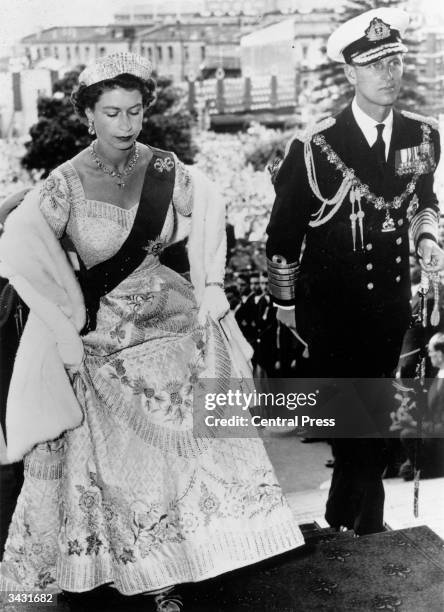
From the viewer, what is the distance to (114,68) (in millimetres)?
2609

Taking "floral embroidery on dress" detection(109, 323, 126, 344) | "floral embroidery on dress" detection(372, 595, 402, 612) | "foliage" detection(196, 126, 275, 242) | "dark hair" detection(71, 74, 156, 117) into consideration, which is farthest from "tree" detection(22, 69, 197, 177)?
"floral embroidery on dress" detection(372, 595, 402, 612)

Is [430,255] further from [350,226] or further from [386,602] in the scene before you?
[386,602]

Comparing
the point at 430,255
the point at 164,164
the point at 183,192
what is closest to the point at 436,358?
the point at 430,255

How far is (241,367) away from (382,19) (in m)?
1.35

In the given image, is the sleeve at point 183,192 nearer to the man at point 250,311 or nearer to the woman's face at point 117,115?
the woman's face at point 117,115

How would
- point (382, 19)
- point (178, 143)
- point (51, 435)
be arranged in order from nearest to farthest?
point (51, 435), point (382, 19), point (178, 143)

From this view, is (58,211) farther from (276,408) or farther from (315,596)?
(315,596)

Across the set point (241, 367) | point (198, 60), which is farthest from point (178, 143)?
point (241, 367)

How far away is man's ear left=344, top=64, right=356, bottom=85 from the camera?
2984 mm

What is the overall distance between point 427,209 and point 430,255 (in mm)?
178

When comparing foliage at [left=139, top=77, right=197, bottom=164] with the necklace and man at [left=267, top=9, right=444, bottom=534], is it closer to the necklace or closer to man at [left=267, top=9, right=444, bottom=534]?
the necklace

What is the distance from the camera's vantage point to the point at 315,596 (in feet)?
9.30

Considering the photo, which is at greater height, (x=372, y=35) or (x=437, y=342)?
(x=372, y=35)

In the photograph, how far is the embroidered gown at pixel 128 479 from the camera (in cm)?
273
